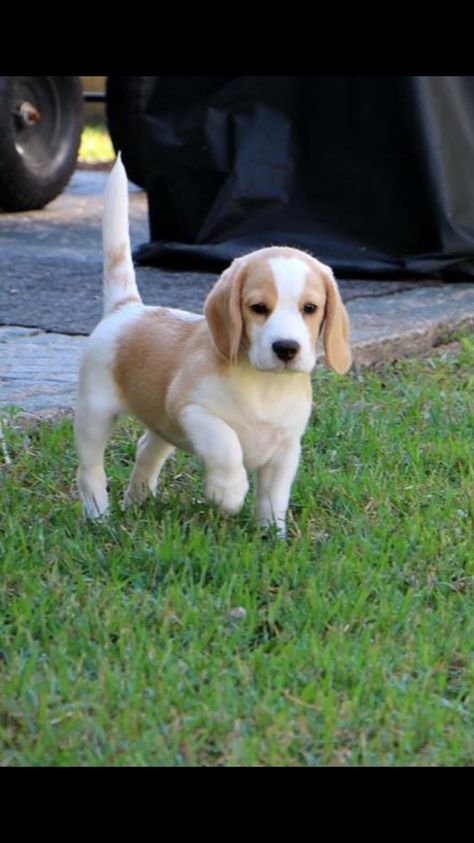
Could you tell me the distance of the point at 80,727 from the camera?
2.47m

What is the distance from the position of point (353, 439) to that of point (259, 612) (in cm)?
143

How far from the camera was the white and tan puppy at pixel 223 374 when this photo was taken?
330 cm

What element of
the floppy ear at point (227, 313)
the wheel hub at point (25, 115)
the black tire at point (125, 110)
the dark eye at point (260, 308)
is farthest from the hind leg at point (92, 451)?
the black tire at point (125, 110)

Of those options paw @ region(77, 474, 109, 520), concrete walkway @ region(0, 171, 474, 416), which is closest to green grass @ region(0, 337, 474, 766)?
paw @ region(77, 474, 109, 520)

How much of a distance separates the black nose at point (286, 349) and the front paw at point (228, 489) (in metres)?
0.30

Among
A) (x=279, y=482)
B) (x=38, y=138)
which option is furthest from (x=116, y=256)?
(x=38, y=138)

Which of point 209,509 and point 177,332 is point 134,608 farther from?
point 177,332

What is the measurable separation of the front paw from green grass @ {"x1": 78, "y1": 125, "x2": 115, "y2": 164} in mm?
9626

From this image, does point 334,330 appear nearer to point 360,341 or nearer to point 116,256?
point 116,256

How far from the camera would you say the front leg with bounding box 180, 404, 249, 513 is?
3.34 meters

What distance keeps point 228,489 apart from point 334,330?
A: 45 cm

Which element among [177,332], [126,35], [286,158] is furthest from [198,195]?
[177,332]

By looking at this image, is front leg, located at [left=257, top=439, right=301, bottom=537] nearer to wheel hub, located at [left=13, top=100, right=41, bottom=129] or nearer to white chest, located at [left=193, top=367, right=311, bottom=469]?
white chest, located at [left=193, top=367, right=311, bottom=469]
